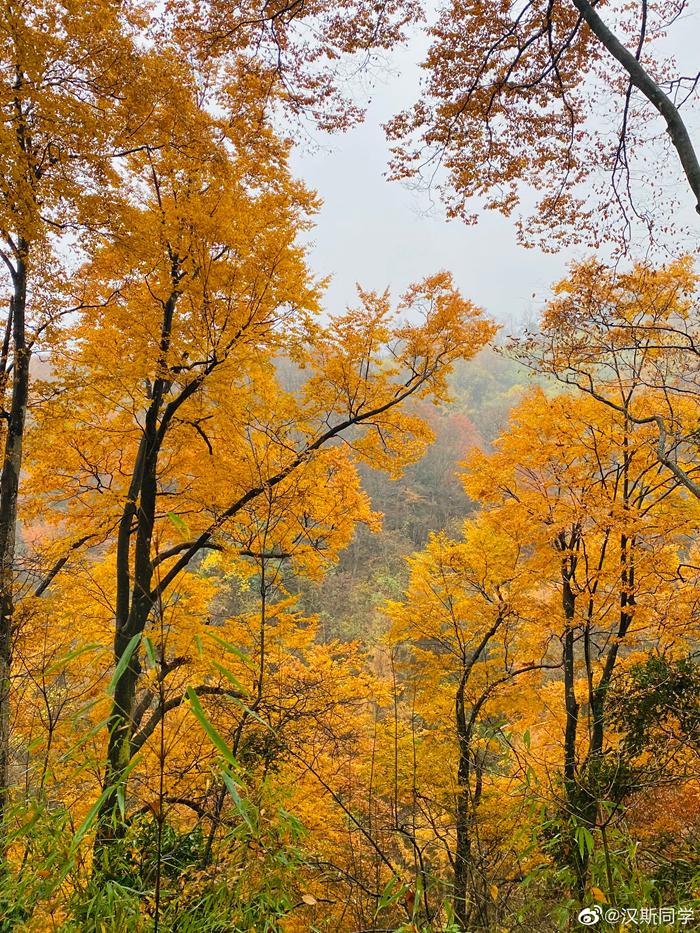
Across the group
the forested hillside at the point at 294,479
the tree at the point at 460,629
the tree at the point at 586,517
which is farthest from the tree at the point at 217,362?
the tree at the point at 460,629

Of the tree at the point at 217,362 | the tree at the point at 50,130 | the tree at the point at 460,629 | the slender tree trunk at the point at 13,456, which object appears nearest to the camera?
the tree at the point at 50,130

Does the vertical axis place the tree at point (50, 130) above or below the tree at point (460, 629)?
above

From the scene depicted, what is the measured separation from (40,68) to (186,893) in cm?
512

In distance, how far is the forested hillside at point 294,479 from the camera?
2297mm

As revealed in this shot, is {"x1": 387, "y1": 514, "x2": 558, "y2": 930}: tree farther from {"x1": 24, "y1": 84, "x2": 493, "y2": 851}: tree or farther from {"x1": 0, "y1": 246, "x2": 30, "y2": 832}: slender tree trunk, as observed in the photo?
{"x1": 0, "y1": 246, "x2": 30, "y2": 832}: slender tree trunk

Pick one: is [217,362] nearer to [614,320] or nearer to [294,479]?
[294,479]

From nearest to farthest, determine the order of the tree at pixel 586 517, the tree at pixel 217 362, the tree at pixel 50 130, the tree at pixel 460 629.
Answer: the tree at pixel 50 130, the tree at pixel 217 362, the tree at pixel 586 517, the tree at pixel 460 629

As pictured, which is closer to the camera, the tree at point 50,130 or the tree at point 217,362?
the tree at point 50,130

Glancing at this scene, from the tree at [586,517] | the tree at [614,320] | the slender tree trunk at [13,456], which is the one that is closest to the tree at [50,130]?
the slender tree trunk at [13,456]

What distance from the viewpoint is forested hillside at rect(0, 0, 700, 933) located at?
7.54 feet

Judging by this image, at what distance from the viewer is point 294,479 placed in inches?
238

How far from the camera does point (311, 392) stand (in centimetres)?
632

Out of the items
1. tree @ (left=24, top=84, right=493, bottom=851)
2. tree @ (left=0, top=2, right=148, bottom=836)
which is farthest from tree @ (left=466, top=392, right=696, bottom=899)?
tree @ (left=0, top=2, right=148, bottom=836)

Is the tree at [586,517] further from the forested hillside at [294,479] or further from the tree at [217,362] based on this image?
the tree at [217,362]
